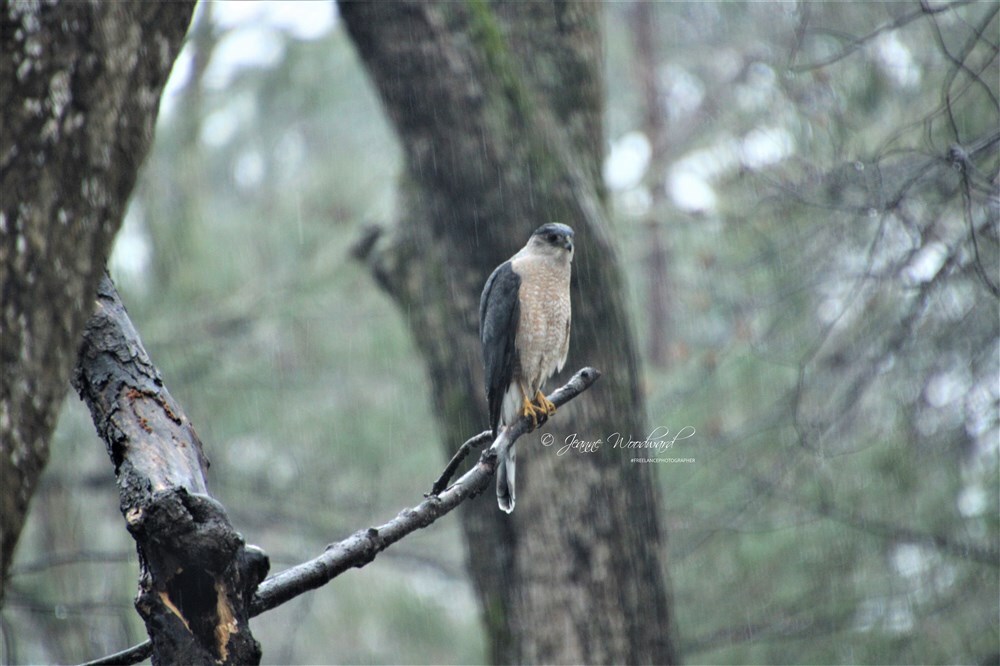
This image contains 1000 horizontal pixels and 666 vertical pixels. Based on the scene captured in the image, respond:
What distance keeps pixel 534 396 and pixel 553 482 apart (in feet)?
5.73

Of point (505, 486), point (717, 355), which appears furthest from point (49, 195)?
point (717, 355)

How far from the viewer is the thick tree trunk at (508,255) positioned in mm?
3455

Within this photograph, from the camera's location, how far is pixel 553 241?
5.44ft

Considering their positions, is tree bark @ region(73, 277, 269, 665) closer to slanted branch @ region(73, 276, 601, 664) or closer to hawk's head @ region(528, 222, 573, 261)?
slanted branch @ region(73, 276, 601, 664)

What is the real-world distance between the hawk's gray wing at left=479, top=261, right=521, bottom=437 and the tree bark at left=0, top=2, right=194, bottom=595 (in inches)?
25.3

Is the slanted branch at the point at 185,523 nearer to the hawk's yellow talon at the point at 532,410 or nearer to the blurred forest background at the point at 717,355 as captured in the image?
the hawk's yellow talon at the point at 532,410

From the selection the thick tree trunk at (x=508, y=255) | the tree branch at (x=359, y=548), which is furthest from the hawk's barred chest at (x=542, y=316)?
the thick tree trunk at (x=508, y=255)

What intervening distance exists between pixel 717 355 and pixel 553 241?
4.32 meters

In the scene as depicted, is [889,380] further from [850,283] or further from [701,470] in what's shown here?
[701,470]

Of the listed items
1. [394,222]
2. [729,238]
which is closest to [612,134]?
[729,238]

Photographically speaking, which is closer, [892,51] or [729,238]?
[892,51]

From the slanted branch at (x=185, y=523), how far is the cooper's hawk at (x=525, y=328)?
15 centimetres

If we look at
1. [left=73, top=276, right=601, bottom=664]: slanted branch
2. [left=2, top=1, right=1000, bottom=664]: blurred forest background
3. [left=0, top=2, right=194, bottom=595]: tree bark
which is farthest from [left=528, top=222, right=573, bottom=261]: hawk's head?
[left=2, top=1, right=1000, bottom=664]: blurred forest background

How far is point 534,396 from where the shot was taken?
1.96 metres
